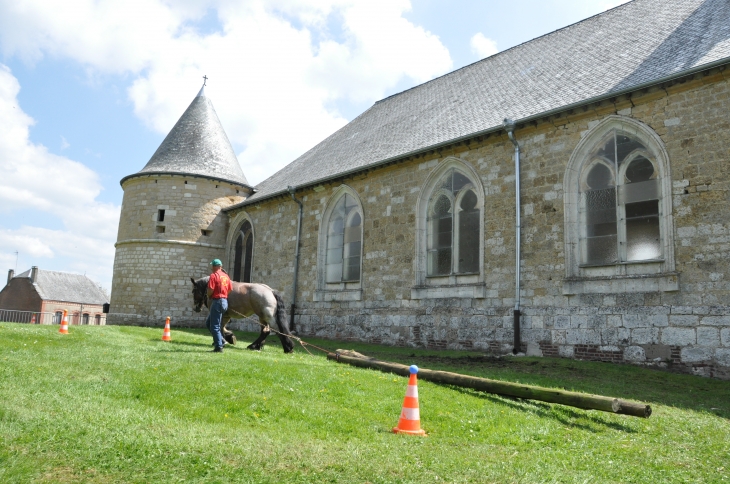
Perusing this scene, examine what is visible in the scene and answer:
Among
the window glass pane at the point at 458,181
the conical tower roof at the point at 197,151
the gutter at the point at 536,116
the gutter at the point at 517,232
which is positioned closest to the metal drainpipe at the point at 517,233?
the gutter at the point at 517,232

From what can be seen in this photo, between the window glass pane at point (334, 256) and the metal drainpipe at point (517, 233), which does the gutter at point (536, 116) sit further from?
the window glass pane at point (334, 256)

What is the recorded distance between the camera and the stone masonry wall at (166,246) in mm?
21984

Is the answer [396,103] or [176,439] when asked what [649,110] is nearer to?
[176,439]

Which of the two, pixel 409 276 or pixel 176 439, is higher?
pixel 409 276

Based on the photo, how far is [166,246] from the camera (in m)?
22.3

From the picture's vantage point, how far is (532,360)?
11.0m

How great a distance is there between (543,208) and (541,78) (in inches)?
178

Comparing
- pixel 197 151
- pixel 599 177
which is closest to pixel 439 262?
pixel 599 177

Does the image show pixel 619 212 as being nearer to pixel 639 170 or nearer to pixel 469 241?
pixel 639 170

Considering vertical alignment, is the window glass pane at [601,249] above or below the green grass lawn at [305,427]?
above

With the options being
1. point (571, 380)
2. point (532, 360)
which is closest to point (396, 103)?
point (532, 360)

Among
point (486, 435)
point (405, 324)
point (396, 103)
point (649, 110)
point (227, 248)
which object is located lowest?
point (486, 435)

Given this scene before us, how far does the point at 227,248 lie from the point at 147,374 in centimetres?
1639

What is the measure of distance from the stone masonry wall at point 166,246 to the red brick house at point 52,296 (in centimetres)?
2655
